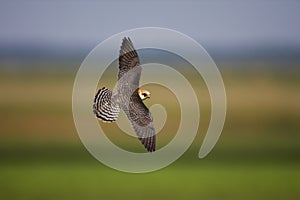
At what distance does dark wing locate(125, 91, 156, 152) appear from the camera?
121 inches

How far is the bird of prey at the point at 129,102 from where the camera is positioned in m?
3.12

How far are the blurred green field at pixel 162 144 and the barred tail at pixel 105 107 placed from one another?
4.06 meters

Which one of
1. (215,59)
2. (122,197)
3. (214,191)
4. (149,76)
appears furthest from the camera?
(215,59)

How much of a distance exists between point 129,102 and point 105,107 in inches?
4.0

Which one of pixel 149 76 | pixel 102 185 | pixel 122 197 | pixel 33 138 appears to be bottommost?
pixel 149 76

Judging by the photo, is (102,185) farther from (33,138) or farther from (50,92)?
(50,92)

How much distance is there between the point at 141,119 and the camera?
10.4 ft

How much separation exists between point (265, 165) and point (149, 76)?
25.2ft

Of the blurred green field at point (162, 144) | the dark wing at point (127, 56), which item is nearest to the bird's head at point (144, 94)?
the dark wing at point (127, 56)

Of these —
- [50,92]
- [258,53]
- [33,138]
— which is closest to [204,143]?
[33,138]

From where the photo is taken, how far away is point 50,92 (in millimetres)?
16875

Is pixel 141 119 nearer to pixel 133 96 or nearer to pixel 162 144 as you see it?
pixel 133 96

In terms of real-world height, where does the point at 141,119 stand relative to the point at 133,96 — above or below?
below

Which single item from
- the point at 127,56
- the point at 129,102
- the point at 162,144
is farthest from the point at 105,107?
the point at 162,144
